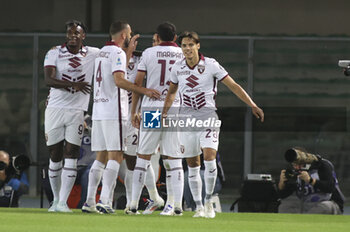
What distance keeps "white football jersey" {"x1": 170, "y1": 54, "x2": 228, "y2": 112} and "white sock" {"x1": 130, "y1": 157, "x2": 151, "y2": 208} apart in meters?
0.69

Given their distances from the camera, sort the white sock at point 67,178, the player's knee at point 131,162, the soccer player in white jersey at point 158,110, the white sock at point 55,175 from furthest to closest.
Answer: the player's knee at point 131,162, the white sock at point 55,175, the white sock at point 67,178, the soccer player in white jersey at point 158,110

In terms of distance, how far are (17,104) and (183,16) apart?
10.6ft

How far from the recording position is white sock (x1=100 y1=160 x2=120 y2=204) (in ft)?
28.6

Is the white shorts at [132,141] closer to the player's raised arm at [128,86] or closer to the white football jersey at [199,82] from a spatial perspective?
the player's raised arm at [128,86]

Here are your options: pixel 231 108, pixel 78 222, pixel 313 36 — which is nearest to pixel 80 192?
pixel 78 222

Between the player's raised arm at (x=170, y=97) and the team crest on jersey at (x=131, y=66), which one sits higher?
the team crest on jersey at (x=131, y=66)

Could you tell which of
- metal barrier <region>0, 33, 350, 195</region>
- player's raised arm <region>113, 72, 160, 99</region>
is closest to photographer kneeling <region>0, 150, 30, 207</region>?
player's raised arm <region>113, 72, 160, 99</region>

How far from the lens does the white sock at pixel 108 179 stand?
28.6 feet

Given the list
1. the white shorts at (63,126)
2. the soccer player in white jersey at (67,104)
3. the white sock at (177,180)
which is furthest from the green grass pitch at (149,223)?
the white shorts at (63,126)

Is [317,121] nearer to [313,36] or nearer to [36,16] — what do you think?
[313,36]

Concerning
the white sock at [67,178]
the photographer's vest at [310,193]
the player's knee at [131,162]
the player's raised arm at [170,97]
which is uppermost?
the player's raised arm at [170,97]

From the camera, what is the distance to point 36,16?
16234 millimetres

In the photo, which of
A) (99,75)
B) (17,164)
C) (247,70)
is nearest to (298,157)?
(99,75)

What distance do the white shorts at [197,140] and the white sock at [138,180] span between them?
38 centimetres
